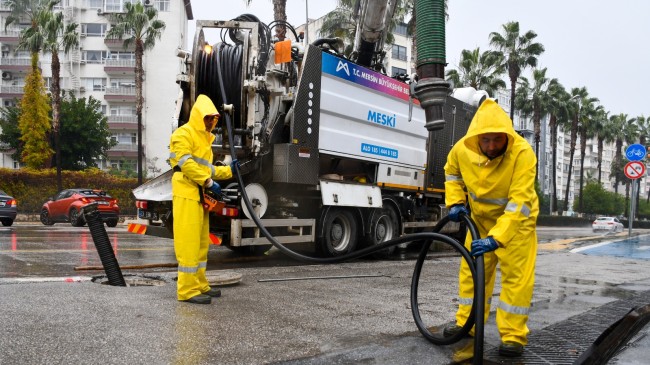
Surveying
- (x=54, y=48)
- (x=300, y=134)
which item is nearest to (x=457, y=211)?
(x=300, y=134)

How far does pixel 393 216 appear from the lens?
11102mm

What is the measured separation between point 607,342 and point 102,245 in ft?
16.0

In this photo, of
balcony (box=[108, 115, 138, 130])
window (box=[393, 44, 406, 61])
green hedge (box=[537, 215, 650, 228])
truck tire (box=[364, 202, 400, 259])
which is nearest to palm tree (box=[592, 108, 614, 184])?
green hedge (box=[537, 215, 650, 228])

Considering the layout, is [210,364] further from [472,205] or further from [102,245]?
[102,245]

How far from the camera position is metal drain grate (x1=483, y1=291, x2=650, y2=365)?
3.99m

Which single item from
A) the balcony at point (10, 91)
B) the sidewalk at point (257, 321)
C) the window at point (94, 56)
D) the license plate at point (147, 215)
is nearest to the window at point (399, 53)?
the window at point (94, 56)

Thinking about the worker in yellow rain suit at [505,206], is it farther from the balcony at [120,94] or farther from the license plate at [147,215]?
the balcony at [120,94]

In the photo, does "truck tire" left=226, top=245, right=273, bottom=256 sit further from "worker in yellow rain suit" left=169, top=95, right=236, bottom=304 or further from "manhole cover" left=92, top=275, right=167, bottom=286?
"worker in yellow rain suit" left=169, top=95, right=236, bottom=304

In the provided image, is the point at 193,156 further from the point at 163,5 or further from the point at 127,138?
the point at 163,5

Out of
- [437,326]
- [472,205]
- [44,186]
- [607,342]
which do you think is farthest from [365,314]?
[44,186]

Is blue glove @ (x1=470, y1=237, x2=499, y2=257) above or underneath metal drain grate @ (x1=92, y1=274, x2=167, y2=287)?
above

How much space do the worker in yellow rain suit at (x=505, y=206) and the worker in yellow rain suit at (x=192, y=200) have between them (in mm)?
2443

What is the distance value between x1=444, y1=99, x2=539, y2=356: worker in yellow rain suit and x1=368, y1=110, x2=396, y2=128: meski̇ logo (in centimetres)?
597

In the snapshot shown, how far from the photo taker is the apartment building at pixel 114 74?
5125 cm
